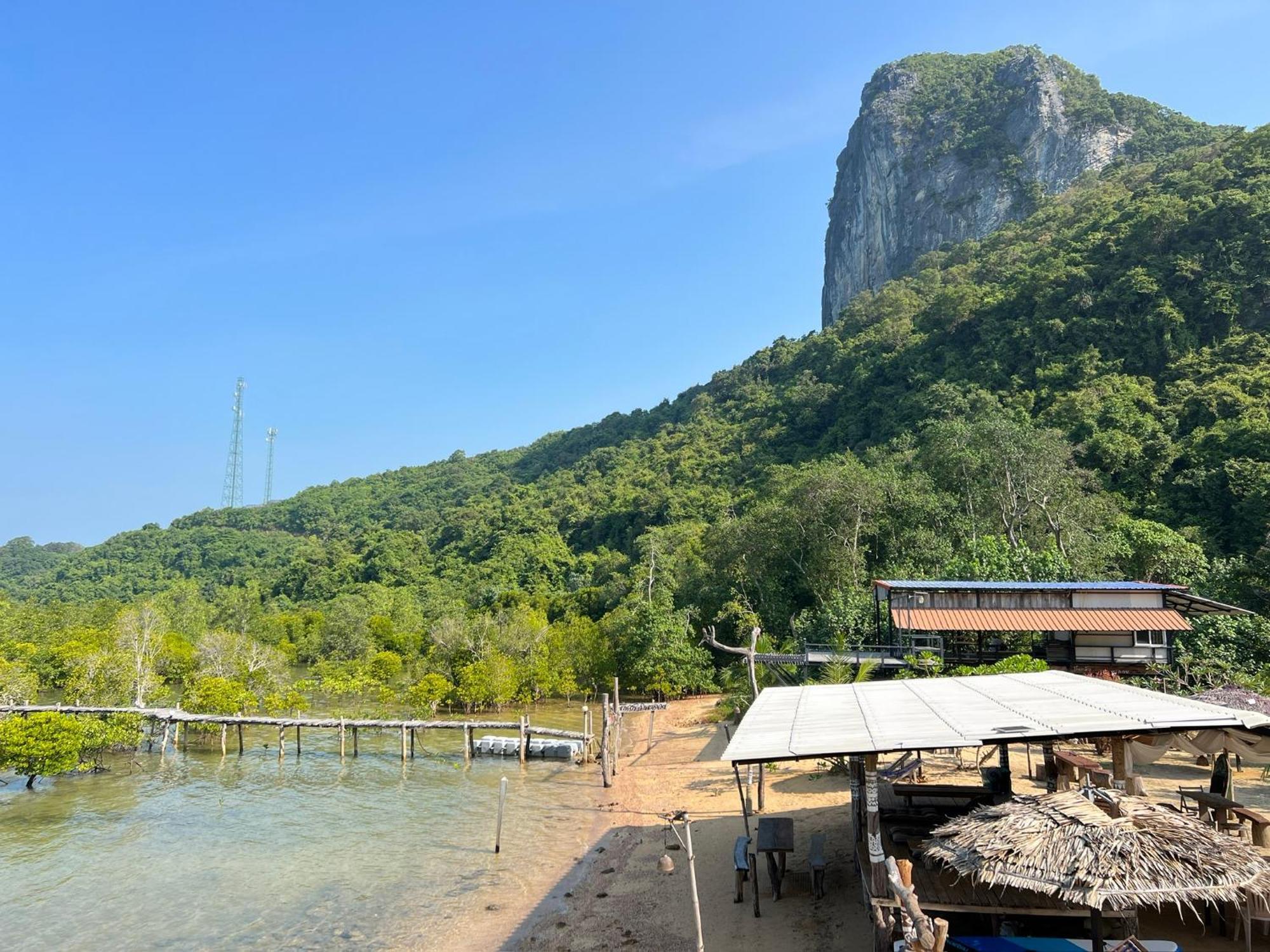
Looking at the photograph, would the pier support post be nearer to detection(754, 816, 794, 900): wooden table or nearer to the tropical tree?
detection(754, 816, 794, 900): wooden table

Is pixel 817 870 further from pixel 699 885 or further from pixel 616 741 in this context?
pixel 616 741

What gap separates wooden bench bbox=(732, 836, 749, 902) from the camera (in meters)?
11.0

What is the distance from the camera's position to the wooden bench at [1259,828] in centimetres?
861

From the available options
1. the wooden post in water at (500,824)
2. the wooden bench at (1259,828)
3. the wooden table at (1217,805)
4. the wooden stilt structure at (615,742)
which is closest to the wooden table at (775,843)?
the wooden table at (1217,805)

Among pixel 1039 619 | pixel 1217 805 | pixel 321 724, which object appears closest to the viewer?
pixel 1217 805

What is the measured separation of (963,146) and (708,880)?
382 feet

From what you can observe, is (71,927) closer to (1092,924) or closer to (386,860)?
(386,860)

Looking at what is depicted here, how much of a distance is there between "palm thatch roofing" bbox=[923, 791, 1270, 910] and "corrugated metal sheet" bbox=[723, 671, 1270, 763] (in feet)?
2.64

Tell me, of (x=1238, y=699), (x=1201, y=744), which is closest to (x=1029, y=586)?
(x=1238, y=699)

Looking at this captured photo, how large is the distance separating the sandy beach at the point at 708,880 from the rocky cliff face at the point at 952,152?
9932 centimetres

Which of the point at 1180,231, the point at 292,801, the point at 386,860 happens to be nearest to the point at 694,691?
the point at 292,801

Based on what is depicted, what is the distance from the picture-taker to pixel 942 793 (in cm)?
1128

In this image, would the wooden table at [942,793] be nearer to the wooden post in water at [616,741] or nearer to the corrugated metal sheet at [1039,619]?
the corrugated metal sheet at [1039,619]

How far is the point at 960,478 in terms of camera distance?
3650 cm
